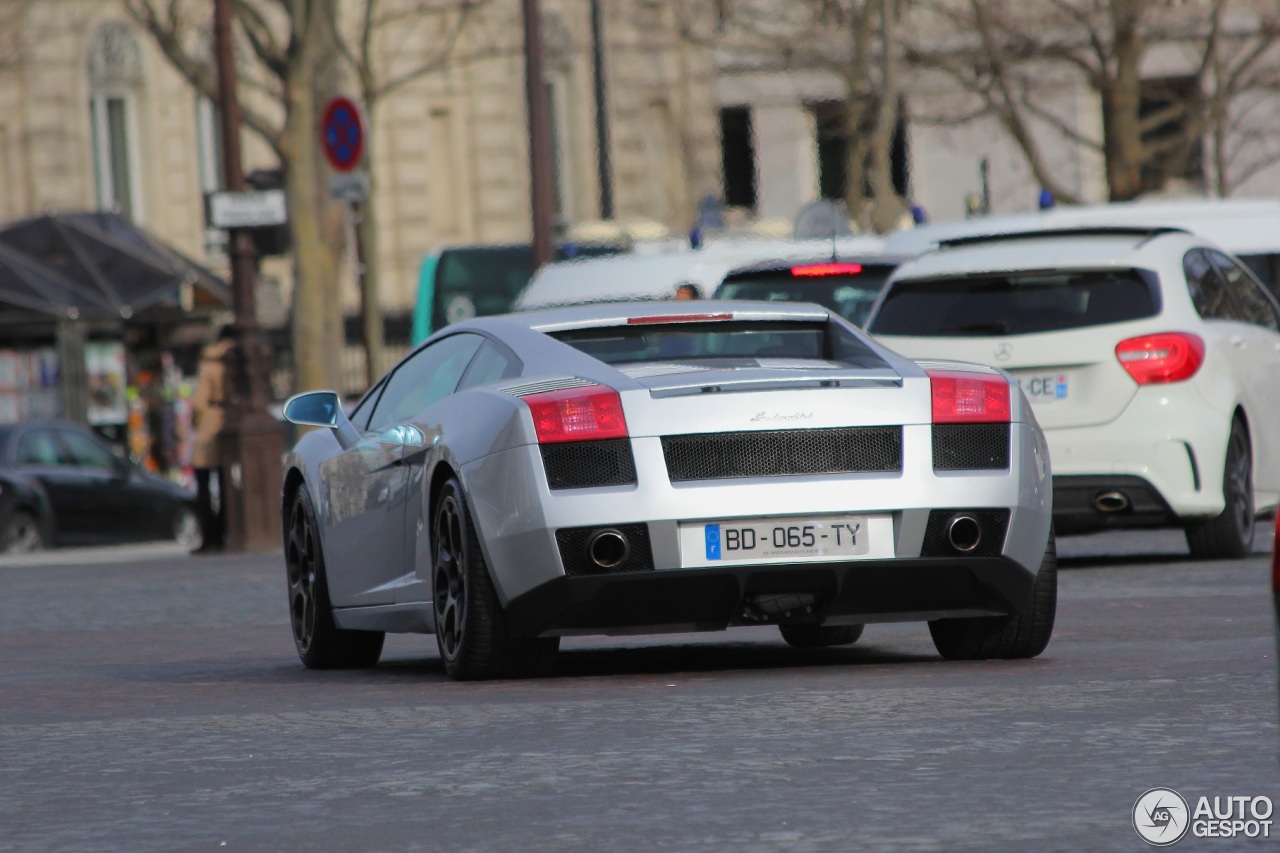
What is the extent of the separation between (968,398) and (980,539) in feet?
1.39

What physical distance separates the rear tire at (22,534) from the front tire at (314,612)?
15790mm

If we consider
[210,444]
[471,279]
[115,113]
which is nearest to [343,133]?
→ [210,444]

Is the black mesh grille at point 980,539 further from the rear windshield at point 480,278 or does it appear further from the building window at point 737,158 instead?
the building window at point 737,158

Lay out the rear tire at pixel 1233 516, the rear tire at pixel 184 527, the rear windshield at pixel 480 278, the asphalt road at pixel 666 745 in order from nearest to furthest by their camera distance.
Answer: the asphalt road at pixel 666 745
the rear tire at pixel 1233 516
the rear tire at pixel 184 527
the rear windshield at pixel 480 278

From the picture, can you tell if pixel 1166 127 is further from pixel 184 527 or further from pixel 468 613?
pixel 468 613

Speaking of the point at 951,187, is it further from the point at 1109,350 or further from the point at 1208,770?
Result: the point at 1208,770

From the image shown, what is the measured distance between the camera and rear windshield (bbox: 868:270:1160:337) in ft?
46.0

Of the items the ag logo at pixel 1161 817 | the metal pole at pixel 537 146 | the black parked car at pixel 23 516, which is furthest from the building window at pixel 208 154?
the ag logo at pixel 1161 817

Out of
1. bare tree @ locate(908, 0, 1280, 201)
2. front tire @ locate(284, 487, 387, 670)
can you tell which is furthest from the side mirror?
bare tree @ locate(908, 0, 1280, 201)

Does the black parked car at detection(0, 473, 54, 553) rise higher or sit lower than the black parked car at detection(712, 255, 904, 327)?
lower

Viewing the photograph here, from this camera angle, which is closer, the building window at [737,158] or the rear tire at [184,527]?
the rear tire at [184,527]

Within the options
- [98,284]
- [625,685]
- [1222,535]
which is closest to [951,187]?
[98,284]

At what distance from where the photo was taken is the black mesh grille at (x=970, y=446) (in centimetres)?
869

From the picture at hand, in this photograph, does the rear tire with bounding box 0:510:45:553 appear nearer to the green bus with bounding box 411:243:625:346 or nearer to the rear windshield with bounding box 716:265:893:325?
the green bus with bounding box 411:243:625:346
